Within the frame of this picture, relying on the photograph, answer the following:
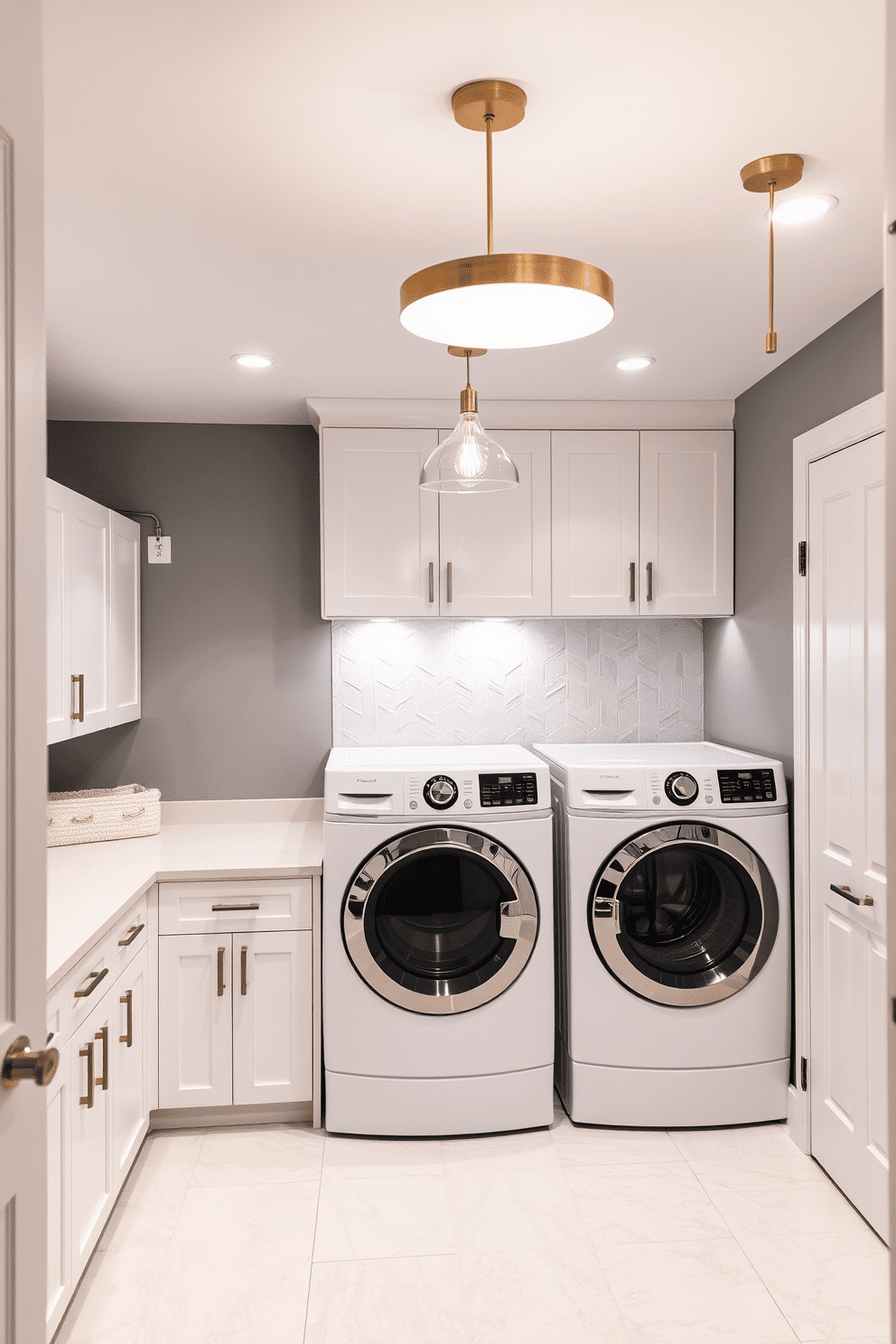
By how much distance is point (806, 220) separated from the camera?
1.89 meters

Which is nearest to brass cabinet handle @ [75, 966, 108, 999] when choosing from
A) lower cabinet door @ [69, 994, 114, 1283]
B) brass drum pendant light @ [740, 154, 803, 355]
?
lower cabinet door @ [69, 994, 114, 1283]

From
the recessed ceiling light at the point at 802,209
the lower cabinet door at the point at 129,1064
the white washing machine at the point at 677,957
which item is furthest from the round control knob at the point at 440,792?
the recessed ceiling light at the point at 802,209

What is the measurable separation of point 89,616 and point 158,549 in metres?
0.68

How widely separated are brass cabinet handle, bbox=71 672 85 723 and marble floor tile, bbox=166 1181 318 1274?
138cm

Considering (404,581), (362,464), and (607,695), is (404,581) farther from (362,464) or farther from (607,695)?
(607,695)

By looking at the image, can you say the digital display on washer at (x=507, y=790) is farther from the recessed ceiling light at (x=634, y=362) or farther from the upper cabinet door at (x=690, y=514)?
the recessed ceiling light at (x=634, y=362)

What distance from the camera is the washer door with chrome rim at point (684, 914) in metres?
2.83

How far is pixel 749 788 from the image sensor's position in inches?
112

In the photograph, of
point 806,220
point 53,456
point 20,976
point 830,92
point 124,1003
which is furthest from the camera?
point 53,456

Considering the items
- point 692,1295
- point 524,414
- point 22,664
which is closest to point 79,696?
point 524,414

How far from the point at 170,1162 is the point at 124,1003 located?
22.9 inches

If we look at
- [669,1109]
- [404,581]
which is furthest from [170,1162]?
[404,581]

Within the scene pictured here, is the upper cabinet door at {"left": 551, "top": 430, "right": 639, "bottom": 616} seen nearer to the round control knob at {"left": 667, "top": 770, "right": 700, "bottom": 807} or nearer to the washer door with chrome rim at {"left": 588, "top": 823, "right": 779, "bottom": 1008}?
the round control knob at {"left": 667, "top": 770, "right": 700, "bottom": 807}

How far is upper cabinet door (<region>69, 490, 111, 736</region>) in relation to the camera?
2732mm
